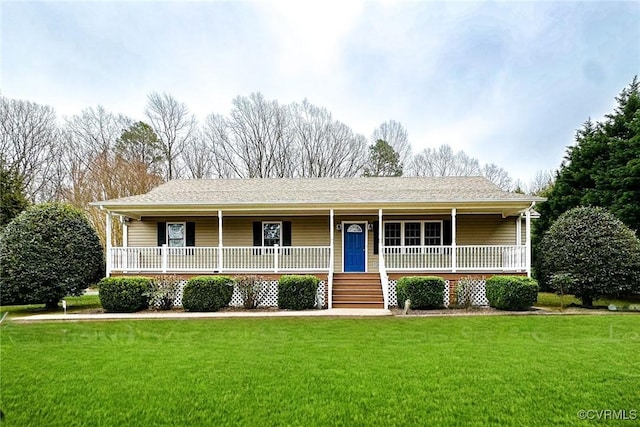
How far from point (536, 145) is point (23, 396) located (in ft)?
92.7

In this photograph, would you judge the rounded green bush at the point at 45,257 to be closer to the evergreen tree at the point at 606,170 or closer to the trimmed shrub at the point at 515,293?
the trimmed shrub at the point at 515,293

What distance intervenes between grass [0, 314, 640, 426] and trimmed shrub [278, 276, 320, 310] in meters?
3.66

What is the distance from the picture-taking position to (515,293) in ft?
35.9

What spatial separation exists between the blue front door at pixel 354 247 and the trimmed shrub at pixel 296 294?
3.50 m

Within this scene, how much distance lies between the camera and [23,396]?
4988 millimetres

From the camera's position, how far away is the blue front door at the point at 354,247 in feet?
49.6

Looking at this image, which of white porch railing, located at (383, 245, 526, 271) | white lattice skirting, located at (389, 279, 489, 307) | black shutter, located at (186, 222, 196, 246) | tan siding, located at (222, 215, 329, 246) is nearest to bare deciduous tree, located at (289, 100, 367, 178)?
tan siding, located at (222, 215, 329, 246)

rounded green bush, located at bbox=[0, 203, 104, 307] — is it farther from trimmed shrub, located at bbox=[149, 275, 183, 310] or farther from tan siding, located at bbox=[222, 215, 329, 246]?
tan siding, located at bbox=[222, 215, 329, 246]

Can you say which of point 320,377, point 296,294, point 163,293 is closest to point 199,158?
point 163,293

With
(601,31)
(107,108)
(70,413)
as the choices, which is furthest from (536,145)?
(107,108)

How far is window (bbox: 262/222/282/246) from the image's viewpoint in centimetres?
1530

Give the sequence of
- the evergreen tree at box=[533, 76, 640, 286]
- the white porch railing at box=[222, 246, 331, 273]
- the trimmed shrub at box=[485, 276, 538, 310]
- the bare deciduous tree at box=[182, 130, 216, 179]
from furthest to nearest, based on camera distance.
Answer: the bare deciduous tree at box=[182, 130, 216, 179]
the evergreen tree at box=[533, 76, 640, 286]
the white porch railing at box=[222, 246, 331, 273]
the trimmed shrub at box=[485, 276, 538, 310]

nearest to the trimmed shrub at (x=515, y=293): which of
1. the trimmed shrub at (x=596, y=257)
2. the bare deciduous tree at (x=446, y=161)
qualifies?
the trimmed shrub at (x=596, y=257)

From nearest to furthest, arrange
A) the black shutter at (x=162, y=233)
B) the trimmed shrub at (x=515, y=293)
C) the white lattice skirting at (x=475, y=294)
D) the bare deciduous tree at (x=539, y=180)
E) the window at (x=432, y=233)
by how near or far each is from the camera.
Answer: the trimmed shrub at (x=515, y=293) < the white lattice skirting at (x=475, y=294) < the window at (x=432, y=233) < the black shutter at (x=162, y=233) < the bare deciduous tree at (x=539, y=180)
